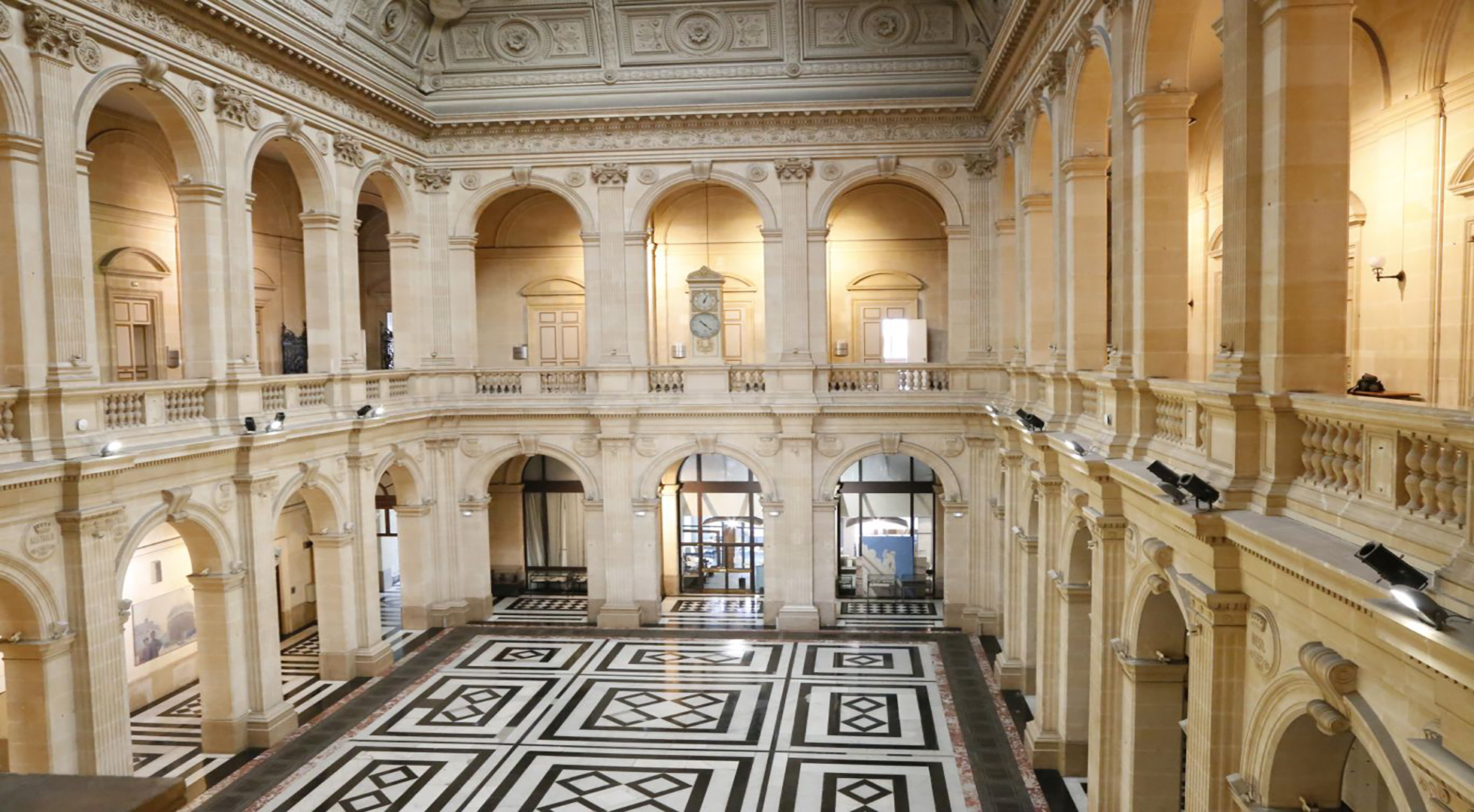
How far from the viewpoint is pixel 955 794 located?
13297 mm

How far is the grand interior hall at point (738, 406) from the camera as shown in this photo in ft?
22.7

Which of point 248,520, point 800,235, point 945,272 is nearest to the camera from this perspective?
point 248,520

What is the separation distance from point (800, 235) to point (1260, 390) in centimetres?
1432

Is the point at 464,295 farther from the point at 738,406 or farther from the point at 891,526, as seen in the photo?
the point at 891,526

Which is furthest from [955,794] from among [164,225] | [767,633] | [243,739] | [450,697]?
[164,225]

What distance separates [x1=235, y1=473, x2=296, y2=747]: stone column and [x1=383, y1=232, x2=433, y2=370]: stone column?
5777mm

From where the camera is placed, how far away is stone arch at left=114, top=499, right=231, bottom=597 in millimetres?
13250

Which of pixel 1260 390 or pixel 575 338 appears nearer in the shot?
pixel 1260 390

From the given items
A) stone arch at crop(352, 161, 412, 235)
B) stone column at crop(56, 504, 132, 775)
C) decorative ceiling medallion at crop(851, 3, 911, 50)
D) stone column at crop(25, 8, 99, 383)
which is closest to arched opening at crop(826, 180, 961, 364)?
decorative ceiling medallion at crop(851, 3, 911, 50)

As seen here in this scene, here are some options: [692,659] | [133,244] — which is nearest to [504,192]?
[133,244]

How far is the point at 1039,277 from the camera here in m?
15.2

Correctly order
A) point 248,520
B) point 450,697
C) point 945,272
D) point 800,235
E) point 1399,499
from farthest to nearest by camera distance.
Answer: point 945,272 < point 800,235 < point 450,697 < point 248,520 < point 1399,499

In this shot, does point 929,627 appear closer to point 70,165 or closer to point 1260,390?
point 1260,390

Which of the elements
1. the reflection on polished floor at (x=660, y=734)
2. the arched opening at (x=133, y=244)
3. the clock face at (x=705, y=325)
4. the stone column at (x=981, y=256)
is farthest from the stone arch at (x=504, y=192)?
the reflection on polished floor at (x=660, y=734)
